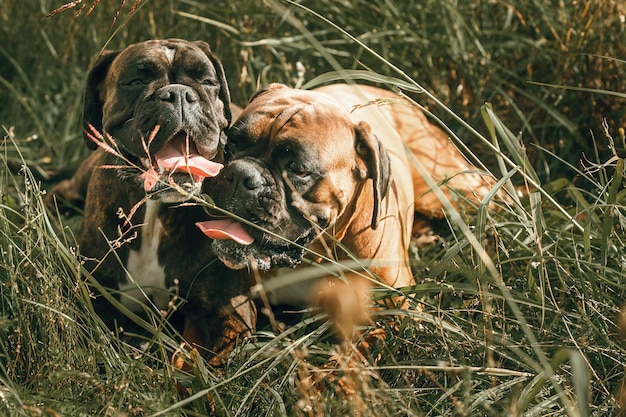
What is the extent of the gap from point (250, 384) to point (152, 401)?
41cm

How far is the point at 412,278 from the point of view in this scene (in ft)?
12.6

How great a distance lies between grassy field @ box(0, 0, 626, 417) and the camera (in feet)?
8.81

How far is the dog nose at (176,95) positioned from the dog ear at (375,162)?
651 millimetres

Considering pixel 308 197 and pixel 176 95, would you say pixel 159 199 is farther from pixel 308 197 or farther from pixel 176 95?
pixel 308 197

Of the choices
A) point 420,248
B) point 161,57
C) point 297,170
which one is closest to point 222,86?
point 161,57

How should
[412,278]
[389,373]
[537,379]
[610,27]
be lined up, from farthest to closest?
[610,27], [412,278], [389,373], [537,379]

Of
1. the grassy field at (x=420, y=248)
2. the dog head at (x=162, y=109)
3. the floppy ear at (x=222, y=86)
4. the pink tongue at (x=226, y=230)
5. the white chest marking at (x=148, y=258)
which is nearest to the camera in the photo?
the grassy field at (x=420, y=248)

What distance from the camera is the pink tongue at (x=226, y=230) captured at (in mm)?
3049

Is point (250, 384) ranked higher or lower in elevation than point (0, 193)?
lower

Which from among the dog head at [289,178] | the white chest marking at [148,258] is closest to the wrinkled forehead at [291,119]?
the dog head at [289,178]

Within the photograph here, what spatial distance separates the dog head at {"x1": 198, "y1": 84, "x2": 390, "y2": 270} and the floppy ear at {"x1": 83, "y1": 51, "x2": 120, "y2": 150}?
563 mm

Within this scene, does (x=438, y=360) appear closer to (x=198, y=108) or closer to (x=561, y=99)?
(x=198, y=108)

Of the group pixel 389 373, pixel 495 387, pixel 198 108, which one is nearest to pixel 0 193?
pixel 198 108

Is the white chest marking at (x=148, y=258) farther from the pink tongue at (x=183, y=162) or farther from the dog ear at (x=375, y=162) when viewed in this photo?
the dog ear at (x=375, y=162)
